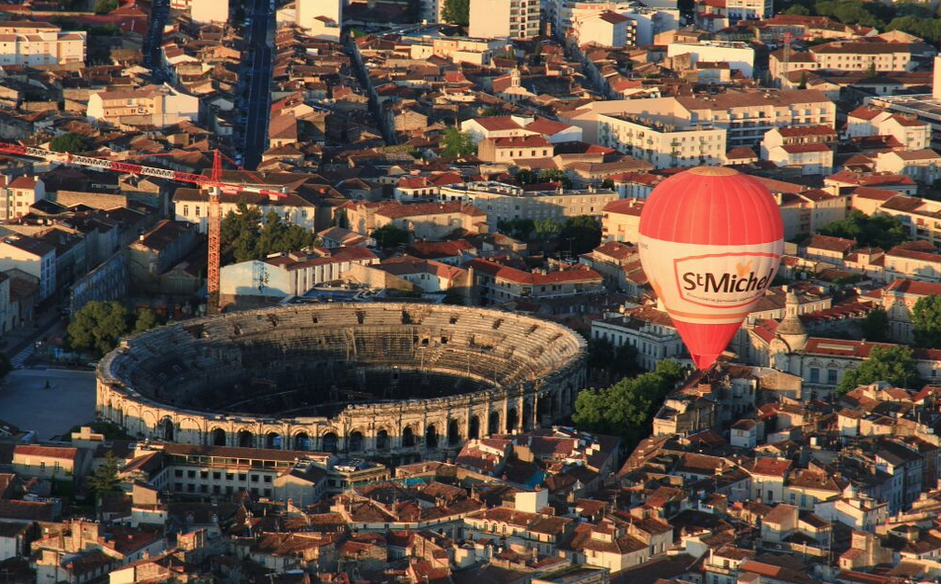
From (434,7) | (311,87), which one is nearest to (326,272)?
(311,87)

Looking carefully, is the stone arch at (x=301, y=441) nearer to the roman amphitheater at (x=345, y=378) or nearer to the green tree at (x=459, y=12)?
the roman amphitheater at (x=345, y=378)

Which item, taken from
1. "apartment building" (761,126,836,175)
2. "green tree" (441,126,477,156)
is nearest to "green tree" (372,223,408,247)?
"green tree" (441,126,477,156)

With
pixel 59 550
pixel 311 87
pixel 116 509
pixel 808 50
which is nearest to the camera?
pixel 59 550

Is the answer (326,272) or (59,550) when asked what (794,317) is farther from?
(59,550)

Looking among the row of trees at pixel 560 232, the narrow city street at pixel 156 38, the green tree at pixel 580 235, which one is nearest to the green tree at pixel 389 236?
the row of trees at pixel 560 232

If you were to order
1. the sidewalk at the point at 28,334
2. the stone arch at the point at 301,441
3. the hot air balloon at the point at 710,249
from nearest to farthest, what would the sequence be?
1. the stone arch at the point at 301,441
2. the hot air balloon at the point at 710,249
3. the sidewalk at the point at 28,334
